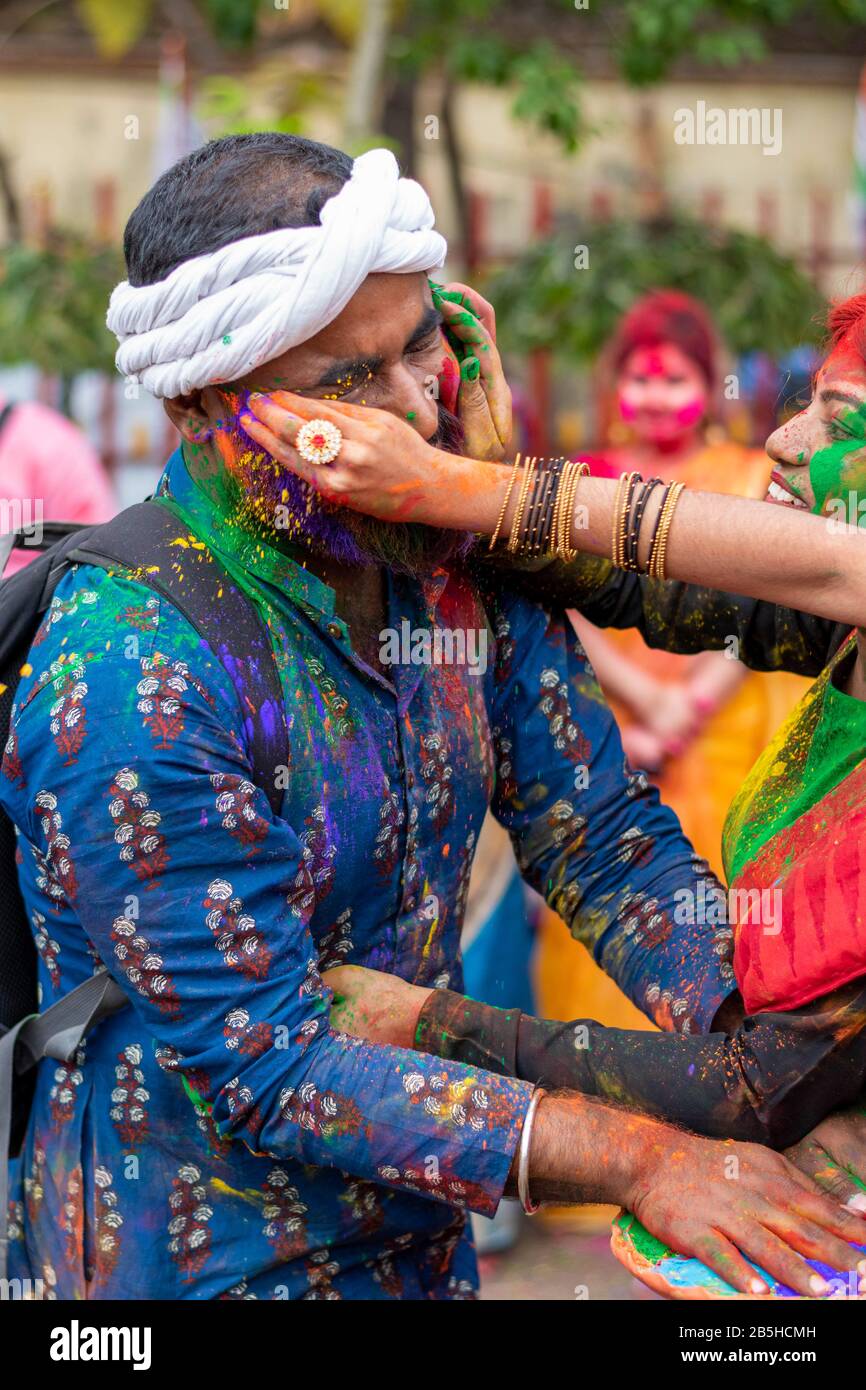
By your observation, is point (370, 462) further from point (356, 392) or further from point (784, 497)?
point (784, 497)

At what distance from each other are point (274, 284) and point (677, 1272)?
4.59ft

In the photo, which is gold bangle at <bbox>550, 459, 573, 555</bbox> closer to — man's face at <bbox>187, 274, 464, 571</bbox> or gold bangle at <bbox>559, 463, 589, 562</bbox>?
gold bangle at <bbox>559, 463, 589, 562</bbox>

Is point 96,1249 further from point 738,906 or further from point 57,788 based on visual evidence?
point 738,906

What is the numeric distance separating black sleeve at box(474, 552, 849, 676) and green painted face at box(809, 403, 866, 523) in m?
0.35

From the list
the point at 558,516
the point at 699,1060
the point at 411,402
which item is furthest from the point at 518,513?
the point at 699,1060

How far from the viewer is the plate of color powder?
2.01 metres

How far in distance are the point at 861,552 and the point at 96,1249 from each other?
1.53 metres

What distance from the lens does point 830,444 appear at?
2.21 meters

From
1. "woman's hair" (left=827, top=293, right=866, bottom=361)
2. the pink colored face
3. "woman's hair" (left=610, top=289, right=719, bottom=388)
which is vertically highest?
"woman's hair" (left=610, top=289, right=719, bottom=388)

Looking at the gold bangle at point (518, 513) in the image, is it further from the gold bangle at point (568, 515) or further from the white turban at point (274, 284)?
the white turban at point (274, 284)

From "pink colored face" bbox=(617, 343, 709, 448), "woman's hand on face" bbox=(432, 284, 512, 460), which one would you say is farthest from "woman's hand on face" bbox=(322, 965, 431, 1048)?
"pink colored face" bbox=(617, 343, 709, 448)

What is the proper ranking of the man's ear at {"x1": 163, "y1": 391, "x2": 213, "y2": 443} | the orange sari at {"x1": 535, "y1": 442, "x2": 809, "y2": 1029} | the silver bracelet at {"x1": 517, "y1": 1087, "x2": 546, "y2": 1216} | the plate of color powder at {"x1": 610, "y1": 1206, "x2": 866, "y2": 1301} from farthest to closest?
1. the orange sari at {"x1": 535, "y1": 442, "x2": 809, "y2": 1029}
2. the man's ear at {"x1": 163, "y1": 391, "x2": 213, "y2": 443}
3. the silver bracelet at {"x1": 517, "y1": 1087, "x2": 546, "y2": 1216}
4. the plate of color powder at {"x1": 610, "y1": 1206, "x2": 866, "y2": 1301}

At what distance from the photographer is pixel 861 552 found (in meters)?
2.07
